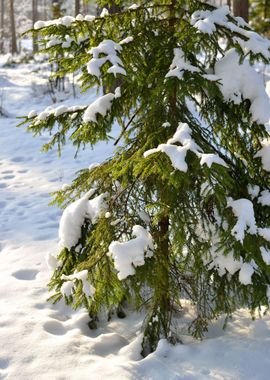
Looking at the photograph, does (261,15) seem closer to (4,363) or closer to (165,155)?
(165,155)

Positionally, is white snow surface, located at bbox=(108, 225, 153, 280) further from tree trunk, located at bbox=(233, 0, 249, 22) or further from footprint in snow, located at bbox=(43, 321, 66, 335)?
tree trunk, located at bbox=(233, 0, 249, 22)

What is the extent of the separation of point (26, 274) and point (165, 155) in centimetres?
298

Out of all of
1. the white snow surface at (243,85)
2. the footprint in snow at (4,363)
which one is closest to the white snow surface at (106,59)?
the white snow surface at (243,85)

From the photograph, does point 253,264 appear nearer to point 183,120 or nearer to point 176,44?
point 183,120

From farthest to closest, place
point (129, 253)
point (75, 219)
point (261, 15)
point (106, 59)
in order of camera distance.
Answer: point (261, 15), point (75, 219), point (129, 253), point (106, 59)

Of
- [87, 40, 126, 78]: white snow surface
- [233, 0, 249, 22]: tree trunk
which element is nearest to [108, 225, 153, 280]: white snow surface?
[87, 40, 126, 78]: white snow surface

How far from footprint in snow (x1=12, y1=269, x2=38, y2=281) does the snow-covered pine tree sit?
1.45 m

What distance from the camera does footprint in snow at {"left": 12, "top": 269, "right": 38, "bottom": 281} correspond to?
4.71 meters

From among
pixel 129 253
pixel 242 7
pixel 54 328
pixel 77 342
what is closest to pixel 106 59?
pixel 129 253

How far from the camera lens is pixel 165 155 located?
2.49 m

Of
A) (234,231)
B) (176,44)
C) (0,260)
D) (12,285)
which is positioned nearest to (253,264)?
(234,231)

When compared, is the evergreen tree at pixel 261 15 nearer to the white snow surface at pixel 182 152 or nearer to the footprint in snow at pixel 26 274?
the footprint in snow at pixel 26 274

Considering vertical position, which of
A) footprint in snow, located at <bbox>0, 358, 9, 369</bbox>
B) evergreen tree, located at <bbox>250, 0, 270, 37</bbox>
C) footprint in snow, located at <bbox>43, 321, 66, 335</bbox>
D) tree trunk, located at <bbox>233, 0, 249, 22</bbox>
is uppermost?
evergreen tree, located at <bbox>250, 0, 270, 37</bbox>

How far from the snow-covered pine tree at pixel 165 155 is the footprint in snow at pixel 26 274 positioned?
145 cm
